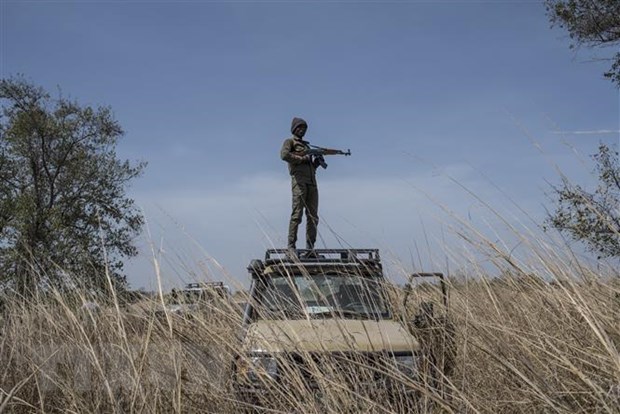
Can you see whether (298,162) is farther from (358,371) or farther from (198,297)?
(358,371)

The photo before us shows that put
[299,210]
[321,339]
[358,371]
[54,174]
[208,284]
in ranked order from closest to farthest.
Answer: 1. [321,339]
2. [358,371]
3. [208,284]
4. [299,210]
5. [54,174]

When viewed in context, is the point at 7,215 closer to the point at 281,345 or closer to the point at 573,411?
the point at 281,345

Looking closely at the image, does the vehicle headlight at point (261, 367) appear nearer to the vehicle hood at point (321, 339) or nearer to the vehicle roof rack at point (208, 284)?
the vehicle hood at point (321, 339)

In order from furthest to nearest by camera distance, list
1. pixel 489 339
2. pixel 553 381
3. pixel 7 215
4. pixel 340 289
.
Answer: pixel 7 215 → pixel 340 289 → pixel 489 339 → pixel 553 381

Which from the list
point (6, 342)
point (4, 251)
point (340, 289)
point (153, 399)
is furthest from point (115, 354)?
point (4, 251)

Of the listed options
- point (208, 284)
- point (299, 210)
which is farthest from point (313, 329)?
point (299, 210)

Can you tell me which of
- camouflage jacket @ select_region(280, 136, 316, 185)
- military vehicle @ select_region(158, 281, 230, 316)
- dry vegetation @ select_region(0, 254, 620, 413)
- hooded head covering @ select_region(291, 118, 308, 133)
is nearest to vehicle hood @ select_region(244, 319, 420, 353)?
dry vegetation @ select_region(0, 254, 620, 413)

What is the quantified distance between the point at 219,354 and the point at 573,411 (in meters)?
1.72

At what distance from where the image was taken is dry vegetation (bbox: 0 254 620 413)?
2248mm

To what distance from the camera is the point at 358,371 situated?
3.04m

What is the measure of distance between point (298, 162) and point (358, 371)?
4.50 meters

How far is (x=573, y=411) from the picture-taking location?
6.75ft

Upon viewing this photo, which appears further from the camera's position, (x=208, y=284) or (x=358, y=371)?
→ (x=208, y=284)

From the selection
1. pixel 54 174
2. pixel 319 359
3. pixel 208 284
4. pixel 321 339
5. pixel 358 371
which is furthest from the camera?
pixel 54 174
